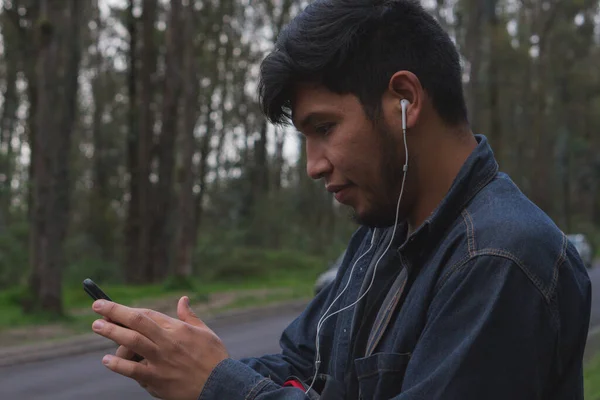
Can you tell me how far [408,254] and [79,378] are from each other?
8708 mm

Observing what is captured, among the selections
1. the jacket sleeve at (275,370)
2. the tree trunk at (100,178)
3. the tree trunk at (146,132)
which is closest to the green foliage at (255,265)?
the tree trunk at (146,132)

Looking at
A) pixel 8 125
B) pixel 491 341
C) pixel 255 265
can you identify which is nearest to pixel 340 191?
pixel 491 341

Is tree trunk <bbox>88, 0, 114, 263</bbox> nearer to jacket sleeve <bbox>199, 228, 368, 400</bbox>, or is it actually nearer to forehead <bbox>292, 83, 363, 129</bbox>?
jacket sleeve <bbox>199, 228, 368, 400</bbox>

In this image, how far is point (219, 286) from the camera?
21.7 m

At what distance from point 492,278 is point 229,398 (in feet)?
1.82

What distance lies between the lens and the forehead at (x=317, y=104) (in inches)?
69.7

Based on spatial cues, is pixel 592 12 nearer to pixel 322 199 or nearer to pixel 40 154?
pixel 322 199

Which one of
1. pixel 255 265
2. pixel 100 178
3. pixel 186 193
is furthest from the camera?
pixel 100 178

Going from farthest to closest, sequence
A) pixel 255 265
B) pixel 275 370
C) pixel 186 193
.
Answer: pixel 255 265 → pixel 186 193 → pixel 275 370

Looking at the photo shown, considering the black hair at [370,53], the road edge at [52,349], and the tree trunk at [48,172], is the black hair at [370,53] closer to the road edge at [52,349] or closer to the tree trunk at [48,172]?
the road edge at [52,349]

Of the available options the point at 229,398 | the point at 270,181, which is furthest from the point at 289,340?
the point at 270,181

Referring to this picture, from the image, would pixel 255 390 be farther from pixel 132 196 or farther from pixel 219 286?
pixel 132 196

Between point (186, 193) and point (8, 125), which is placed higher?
point (8, 125)

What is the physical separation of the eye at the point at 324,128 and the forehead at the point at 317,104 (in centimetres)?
2
